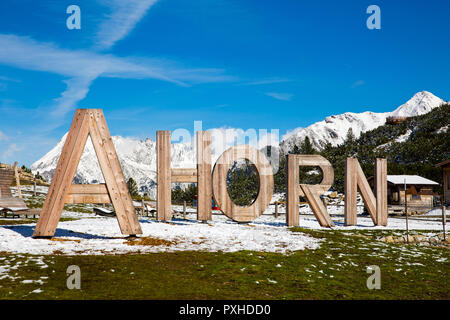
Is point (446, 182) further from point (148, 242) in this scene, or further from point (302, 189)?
point (148, 242)

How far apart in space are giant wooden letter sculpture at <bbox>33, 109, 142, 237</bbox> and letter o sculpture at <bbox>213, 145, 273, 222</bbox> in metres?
5.28

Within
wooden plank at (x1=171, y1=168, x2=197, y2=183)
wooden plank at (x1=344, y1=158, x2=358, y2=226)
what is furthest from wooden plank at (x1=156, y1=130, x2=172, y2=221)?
wooden plank at (x1=344, y1=158, x2=358, y2=226)

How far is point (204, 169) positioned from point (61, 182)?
252 inches

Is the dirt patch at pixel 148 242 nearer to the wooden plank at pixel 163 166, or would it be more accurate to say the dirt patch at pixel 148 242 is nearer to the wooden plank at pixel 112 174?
the wooden plank at pixel 112 174

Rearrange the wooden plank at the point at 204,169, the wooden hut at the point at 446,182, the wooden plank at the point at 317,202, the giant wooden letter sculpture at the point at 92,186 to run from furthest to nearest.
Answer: the wooden hut at the point at 446,182 → the wooden plank at the point at 317,202 → the wooden plank at the point at 204,169 → the giant wooden letter sculpture at the point at 92,186

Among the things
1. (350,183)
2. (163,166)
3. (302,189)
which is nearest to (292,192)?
(302,189)

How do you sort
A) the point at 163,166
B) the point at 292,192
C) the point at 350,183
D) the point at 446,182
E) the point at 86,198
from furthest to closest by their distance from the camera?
the point at 446,182 < the point at 350,183 < the point at 292,192 < the point at 163,166 < the point at 86,198

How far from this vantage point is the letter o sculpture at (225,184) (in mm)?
17078

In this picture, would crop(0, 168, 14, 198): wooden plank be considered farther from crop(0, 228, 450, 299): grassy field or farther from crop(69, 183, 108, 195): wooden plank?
crop(0, 228, 450, 299): grassy field

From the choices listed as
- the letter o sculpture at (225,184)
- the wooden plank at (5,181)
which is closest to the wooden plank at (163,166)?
the letter o sculpture at (225,184)

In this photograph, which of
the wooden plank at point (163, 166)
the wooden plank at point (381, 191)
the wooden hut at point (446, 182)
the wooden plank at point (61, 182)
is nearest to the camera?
the wooden plank at point (61, 182)

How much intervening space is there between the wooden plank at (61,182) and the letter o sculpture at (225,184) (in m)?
6.42

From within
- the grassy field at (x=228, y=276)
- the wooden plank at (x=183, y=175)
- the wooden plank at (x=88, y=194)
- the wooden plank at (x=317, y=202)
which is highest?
the wooden plank at (x=183, y=175)

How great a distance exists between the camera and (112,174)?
12.5 meters
